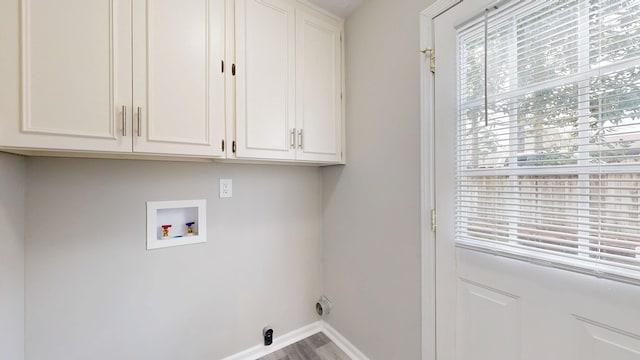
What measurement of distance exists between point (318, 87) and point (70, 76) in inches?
49.2

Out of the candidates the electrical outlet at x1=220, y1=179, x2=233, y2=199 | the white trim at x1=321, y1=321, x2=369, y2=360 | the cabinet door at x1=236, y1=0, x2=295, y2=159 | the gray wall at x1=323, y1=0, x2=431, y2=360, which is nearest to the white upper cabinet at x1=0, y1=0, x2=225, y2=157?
the cabinet door at x1=236, y1=0, x2=295, y2=159

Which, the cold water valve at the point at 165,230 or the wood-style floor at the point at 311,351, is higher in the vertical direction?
the cold water valve at the point at 165,230

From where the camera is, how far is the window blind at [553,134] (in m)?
0.74

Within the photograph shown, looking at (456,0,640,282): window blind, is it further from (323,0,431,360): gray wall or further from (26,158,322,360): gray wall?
(26,158,322,360): gray wall

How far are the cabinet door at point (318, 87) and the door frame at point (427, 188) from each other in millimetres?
656

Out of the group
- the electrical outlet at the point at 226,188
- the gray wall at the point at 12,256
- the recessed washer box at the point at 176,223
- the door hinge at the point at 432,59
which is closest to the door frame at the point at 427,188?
the door hinge at the point at 432,59

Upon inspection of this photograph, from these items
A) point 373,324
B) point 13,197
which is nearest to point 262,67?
point 13,197

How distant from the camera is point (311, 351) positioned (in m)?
1.84

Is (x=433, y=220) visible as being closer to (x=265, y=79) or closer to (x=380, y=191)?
(x=380, y=191)

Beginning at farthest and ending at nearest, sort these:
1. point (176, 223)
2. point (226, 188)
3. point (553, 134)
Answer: point (226, 188)
point (176, 223)
point (553, 134)

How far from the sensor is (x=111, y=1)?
1.07 m

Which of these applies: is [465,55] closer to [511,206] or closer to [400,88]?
[400,88]

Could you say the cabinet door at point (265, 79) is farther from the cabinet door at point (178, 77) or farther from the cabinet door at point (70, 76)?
the cabinet door at point (70, 76)

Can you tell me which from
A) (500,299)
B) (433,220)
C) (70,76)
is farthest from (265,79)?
(500,299)
